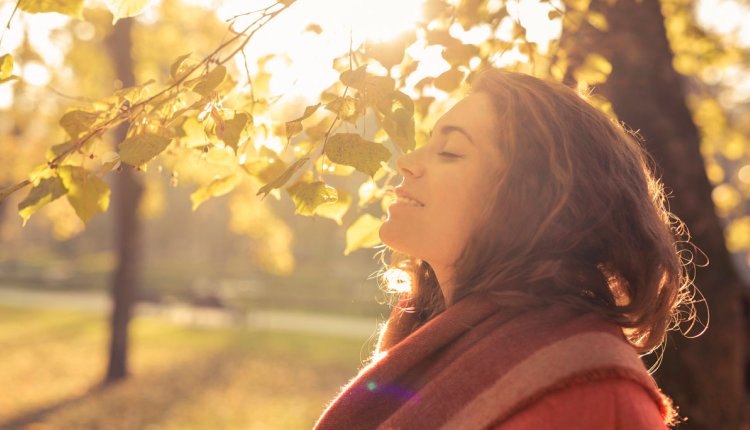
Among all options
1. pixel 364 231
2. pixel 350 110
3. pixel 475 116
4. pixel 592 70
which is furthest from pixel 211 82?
pixel 592 70

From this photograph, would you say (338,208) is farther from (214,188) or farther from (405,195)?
(405,195)

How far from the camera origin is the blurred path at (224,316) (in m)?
18.0

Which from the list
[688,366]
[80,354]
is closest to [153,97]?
[688,366]

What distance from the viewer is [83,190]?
1922 mm

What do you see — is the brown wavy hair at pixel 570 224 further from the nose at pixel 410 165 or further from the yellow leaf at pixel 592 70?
→ the yellow leaf at pixel 592 70

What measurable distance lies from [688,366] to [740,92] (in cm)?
1247

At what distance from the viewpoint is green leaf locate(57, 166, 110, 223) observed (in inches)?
74.4

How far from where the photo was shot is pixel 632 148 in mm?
1963

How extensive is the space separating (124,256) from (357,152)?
10543 mm

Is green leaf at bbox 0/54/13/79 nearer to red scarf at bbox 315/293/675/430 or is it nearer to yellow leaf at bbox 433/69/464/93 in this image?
red scarf at bbox 315/293/675/430

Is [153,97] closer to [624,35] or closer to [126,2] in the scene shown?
[126,2]

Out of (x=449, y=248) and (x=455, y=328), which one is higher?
(x=449, y=248)

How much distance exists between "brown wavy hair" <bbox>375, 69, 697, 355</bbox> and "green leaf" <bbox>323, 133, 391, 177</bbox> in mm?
322

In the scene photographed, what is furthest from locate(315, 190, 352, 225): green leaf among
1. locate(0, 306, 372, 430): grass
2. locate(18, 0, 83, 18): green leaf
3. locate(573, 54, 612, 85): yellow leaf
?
locate(0, 306, 372, 430): grass
